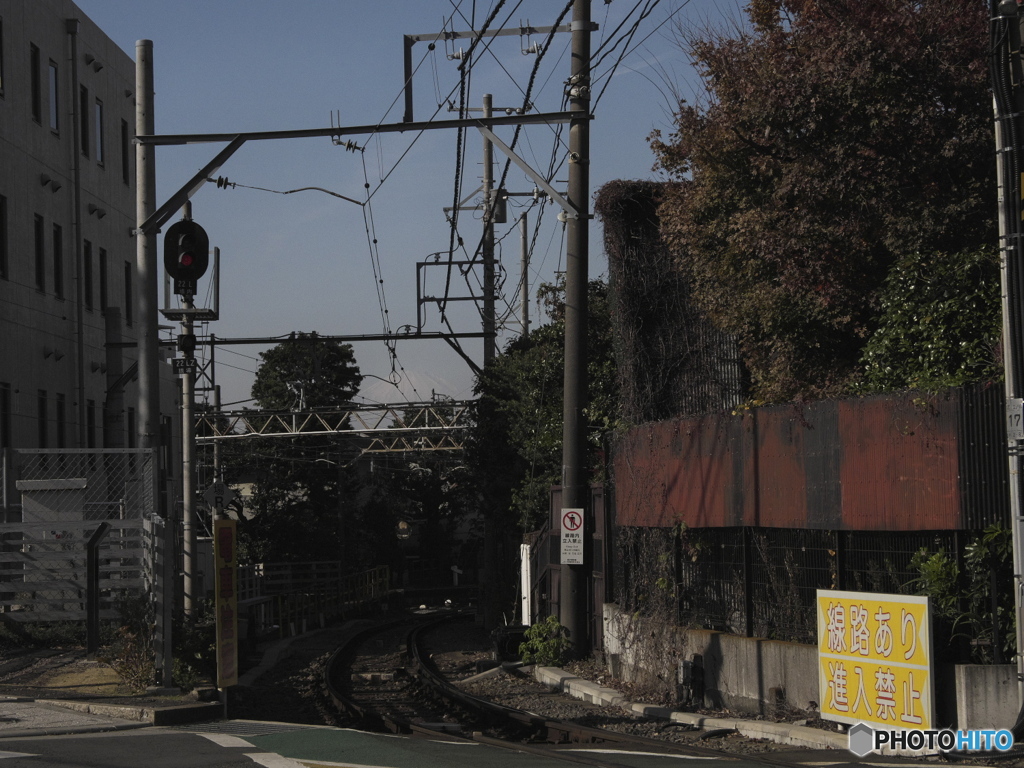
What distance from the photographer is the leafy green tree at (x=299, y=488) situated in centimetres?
6450

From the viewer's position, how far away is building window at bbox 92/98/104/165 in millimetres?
31031

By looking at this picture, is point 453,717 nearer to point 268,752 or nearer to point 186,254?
point 268,752

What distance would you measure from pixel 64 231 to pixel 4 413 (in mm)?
5582

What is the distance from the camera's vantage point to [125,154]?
33594 millimetres

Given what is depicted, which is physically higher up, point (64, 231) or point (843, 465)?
point (64, 231)

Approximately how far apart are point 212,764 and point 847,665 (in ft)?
19.2

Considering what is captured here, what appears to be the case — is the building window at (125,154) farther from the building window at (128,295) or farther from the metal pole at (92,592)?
the metal pole at (92,592)

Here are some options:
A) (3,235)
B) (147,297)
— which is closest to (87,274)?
(3,235)

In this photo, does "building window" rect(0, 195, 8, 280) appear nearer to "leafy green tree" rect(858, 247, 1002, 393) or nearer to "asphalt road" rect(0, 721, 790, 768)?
"asphalt road" rect(0, 721, 790, 768)

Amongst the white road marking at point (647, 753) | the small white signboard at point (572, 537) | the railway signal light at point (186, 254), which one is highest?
the railway signal light at point (186, 254)

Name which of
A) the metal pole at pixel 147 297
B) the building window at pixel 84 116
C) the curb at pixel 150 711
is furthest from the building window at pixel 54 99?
the curb at pixel 150 711

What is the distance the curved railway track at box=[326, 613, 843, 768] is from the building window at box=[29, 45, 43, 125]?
1432cm

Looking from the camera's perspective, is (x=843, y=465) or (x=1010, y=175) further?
(x=843, y=465)

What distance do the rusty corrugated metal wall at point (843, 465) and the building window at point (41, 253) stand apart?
56.7 ft
